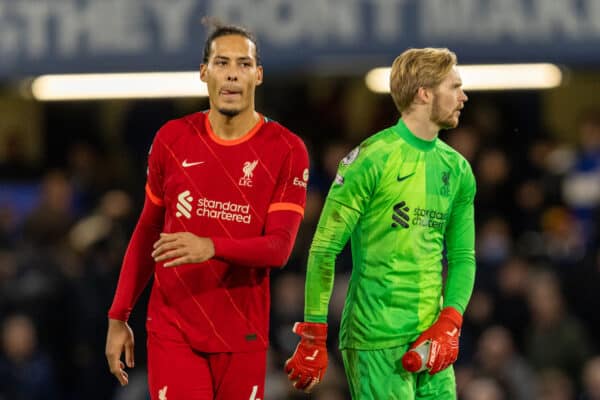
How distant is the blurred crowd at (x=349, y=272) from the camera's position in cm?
1004

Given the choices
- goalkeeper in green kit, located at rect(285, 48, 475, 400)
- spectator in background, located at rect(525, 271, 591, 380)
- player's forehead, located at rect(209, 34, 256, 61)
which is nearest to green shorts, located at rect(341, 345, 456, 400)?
goalkeeper in green kit, located at rect(285, 48, 475, 400)

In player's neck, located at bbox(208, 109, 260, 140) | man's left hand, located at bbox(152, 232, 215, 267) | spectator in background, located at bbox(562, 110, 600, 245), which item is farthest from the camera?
spectator in background, located at bbox(562, 110, 600, 245)

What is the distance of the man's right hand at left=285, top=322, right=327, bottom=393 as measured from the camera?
5105mm

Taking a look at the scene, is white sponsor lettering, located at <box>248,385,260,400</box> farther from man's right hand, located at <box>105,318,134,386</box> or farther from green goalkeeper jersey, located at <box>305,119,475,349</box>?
man's right hand, located at <box>105,318,134,386</box>

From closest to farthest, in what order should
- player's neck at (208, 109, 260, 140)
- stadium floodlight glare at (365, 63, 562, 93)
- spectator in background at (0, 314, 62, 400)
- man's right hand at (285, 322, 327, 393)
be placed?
man's right hand at (285, 322, 327, 393) → player's neck at (208, 109, 260, 140) → spectator in background at (0, 314, 62, 400) → stadium floodlight glare at (365, 63, 562, 93)

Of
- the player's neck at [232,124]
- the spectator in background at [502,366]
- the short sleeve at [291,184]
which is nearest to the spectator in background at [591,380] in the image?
the spectator in background at [502,366]

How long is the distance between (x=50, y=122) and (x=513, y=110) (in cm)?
399

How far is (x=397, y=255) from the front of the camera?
519cm

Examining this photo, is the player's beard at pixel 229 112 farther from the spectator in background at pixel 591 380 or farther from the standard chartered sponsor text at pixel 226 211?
the spectator in background at pixel 591 380

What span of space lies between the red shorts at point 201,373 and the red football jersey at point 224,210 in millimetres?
41

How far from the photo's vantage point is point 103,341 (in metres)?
11.0

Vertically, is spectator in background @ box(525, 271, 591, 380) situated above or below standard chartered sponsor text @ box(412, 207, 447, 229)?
below

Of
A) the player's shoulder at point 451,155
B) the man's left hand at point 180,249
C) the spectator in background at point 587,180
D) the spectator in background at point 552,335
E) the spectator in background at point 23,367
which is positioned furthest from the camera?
the spectator in background at point 23,367

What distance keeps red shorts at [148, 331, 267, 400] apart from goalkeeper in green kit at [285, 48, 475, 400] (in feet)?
0.51
